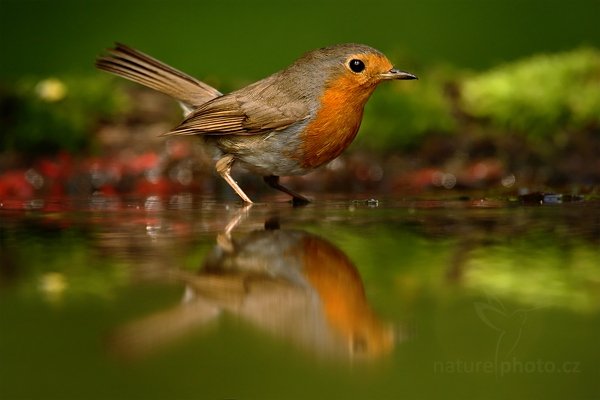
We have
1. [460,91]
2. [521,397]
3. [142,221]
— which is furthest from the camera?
[460,91]

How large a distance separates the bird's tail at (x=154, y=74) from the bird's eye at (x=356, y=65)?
1.22m

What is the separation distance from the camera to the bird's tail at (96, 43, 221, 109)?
5.23 meters

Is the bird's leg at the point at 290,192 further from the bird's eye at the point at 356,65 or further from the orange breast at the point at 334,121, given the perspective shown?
the bird's eye at the point at 356,65

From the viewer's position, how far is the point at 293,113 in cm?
477

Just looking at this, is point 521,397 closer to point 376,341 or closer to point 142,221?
point 376,341

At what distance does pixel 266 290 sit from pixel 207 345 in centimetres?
48

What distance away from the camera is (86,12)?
385 inches

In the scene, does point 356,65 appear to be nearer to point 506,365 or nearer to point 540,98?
point 540,98

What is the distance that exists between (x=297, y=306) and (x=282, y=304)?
0.13 ft

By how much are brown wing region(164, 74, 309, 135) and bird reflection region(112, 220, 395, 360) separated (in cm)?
194

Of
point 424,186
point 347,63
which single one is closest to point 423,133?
point 424,186

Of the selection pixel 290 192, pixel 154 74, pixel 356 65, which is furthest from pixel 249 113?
pixel 154 74

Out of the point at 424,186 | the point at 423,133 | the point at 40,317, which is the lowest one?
the point at 40,317

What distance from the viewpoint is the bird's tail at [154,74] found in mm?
5234
